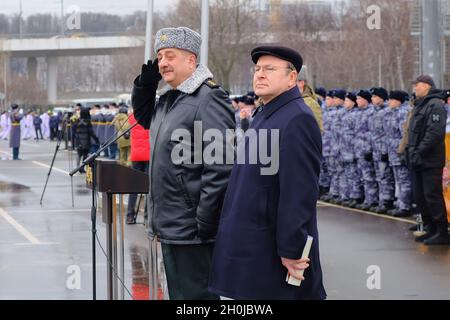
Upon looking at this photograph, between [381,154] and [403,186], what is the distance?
73cm

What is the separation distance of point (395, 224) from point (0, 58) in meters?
70.5

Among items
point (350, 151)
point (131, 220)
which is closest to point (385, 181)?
point (350, 151)

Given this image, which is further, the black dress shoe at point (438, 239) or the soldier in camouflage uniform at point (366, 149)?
the soldier in camouflage uniform at point (366, 149)

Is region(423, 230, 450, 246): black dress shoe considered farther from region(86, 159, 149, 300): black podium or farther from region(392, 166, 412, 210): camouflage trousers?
region(86, 159, 149, 300): black podium

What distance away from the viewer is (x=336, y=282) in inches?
414

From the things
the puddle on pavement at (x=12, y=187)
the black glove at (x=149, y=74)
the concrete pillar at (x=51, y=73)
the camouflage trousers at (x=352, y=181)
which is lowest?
the concrete pillar at (x=51, y=73)

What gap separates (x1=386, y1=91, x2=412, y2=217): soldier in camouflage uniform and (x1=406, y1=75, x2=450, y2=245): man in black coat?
99.7 inches

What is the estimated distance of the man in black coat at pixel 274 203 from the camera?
5.70 meters

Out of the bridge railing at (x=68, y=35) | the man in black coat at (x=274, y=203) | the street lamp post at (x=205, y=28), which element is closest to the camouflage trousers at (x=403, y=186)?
the street lamp post at (x=205, y=28)

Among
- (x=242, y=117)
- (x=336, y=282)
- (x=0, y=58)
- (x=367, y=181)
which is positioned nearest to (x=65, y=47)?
(x=0, y=58)

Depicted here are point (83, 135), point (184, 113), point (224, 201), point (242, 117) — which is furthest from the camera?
point (83, 135)

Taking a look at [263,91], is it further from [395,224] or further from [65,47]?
[65,47]

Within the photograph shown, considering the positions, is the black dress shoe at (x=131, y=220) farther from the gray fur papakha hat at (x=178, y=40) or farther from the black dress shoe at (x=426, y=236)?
the gray fur papakha hat at (x=178, y=40)

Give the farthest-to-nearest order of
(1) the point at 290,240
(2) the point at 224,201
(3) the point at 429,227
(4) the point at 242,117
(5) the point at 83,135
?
1. (5) the point at 83,135
2. (4) the point at 242,117
3. (3) the point at 429,227
4. (2) the point at 224,201
5. (1) the point at 290,240
